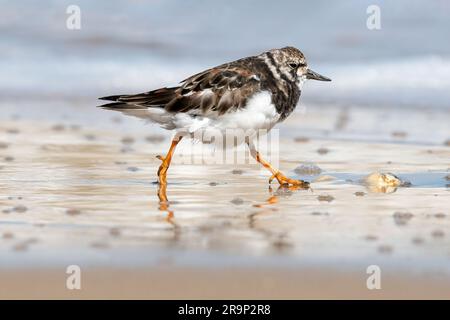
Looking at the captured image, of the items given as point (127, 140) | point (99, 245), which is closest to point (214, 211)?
point (99, 245)

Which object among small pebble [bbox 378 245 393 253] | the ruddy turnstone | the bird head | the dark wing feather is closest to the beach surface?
small pebble [bbox 378 245 393 253]

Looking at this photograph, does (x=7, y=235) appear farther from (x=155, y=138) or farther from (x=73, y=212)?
(x=155, y=138)

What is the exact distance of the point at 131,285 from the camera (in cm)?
328

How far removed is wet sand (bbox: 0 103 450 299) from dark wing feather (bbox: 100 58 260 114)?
50cm

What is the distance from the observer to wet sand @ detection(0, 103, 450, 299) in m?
3.32

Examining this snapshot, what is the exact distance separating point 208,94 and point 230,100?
160mm

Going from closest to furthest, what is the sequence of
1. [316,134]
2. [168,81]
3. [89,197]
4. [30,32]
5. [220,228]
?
[220,228], [89,197], [316,134], [168,81], [30,32]

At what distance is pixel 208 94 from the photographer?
18.3 feet

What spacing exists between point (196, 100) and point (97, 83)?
18.4 feet

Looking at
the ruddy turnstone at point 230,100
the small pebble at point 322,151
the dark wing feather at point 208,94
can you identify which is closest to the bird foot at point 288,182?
the ruddy turnstone at point 230,100

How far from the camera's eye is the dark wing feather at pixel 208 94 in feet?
18.1

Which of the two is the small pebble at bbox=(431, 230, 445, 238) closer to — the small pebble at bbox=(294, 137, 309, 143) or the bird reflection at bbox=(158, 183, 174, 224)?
the bird reflection at bbox=(158, 183, 174, 224)

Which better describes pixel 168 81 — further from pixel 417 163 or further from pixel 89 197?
pixel 89 197
